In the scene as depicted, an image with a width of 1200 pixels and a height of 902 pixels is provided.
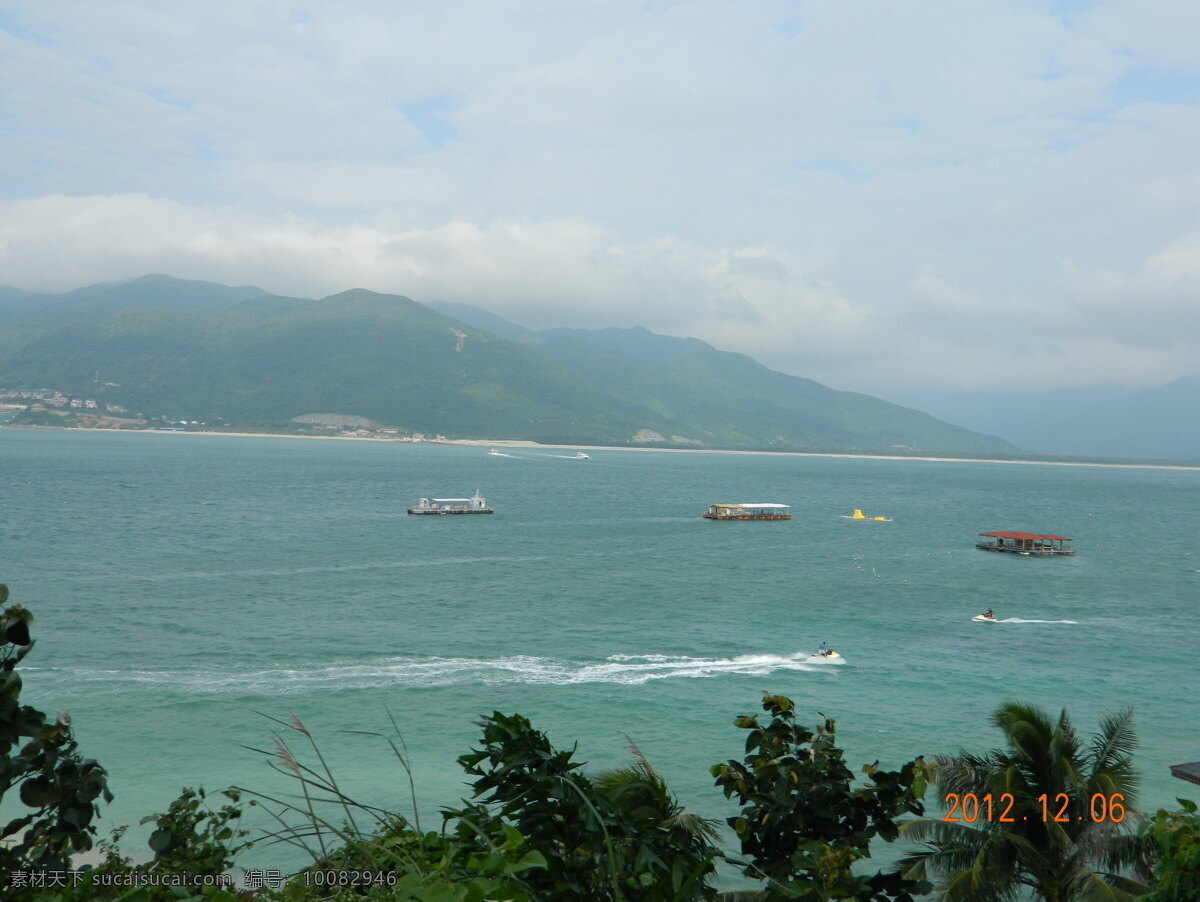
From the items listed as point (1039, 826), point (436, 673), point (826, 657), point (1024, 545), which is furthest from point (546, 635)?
point (1024, 545)

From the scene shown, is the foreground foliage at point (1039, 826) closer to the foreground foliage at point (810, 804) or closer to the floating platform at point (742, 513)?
the foreground foliage at point (810, 804)

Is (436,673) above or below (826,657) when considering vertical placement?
below

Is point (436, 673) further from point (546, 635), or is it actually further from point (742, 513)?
point (742, 513)

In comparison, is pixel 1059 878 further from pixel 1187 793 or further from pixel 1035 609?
pixel 1035 609

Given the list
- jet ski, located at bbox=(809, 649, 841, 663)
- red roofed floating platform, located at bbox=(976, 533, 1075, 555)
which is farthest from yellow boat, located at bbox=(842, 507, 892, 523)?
jet ski, located at bbox=(809, 649, 841, 663)

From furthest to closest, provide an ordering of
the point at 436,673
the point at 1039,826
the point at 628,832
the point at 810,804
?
1. the point at 436,673
2. the point at 1039,826
3. the point at 810,804
4. the point at 628,832

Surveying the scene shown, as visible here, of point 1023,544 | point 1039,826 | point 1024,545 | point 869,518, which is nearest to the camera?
point 1039,826
